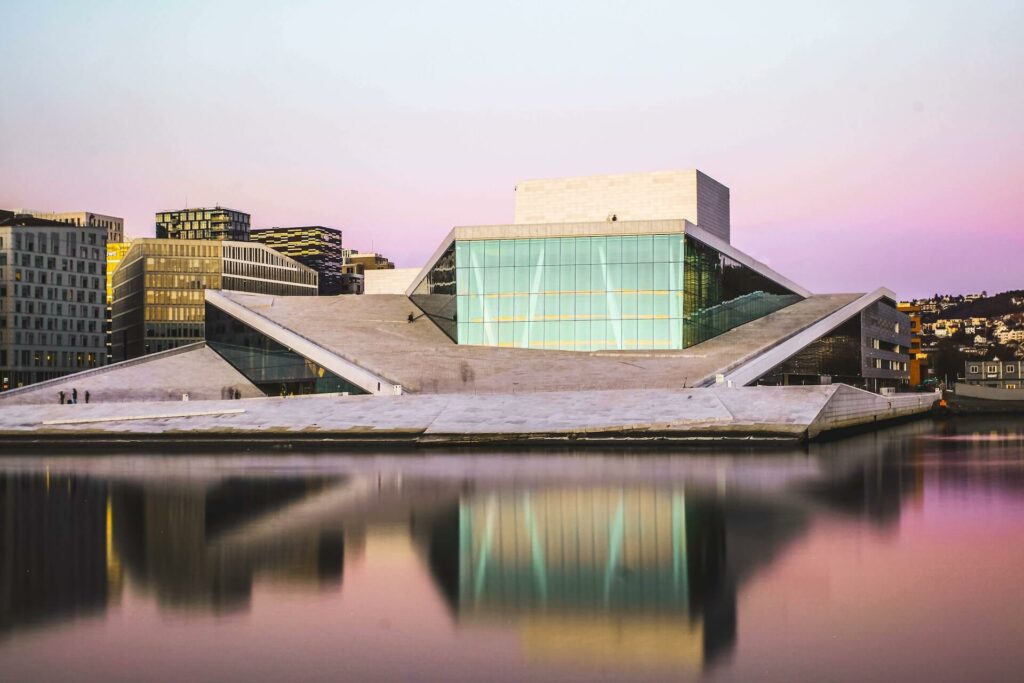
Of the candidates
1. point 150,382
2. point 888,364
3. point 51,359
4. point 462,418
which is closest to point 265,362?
point 150,382

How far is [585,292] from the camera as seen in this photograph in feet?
162

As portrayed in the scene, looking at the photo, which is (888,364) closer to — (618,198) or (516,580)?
(618,198)

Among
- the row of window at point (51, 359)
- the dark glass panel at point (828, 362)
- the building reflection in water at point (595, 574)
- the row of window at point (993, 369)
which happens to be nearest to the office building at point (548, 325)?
the dark glass panel at point (828, 362)

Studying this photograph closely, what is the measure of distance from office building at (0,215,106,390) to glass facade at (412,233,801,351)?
203 feet

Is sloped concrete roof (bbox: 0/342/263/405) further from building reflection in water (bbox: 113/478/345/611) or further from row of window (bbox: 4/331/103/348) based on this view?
row of window (bbox: 4/331/103/348)

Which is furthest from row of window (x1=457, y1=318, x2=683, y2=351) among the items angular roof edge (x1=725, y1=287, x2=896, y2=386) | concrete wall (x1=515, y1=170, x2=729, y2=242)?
concrete wall (x1=515, y1=170, x2=729, y2=242)

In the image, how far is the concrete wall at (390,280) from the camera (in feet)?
263

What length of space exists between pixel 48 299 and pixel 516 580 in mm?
101221

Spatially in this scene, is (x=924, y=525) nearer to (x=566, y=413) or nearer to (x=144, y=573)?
(x=144, y=573)

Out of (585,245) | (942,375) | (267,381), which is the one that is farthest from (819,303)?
(942,375)

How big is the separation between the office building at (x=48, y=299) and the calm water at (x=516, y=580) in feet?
283

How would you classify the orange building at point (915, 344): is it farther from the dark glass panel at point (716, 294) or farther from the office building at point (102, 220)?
the office building at point (102, 220)

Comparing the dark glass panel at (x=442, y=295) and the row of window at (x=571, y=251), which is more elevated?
the row of window at (x=571, y=251)

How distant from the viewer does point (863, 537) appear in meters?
12.7
